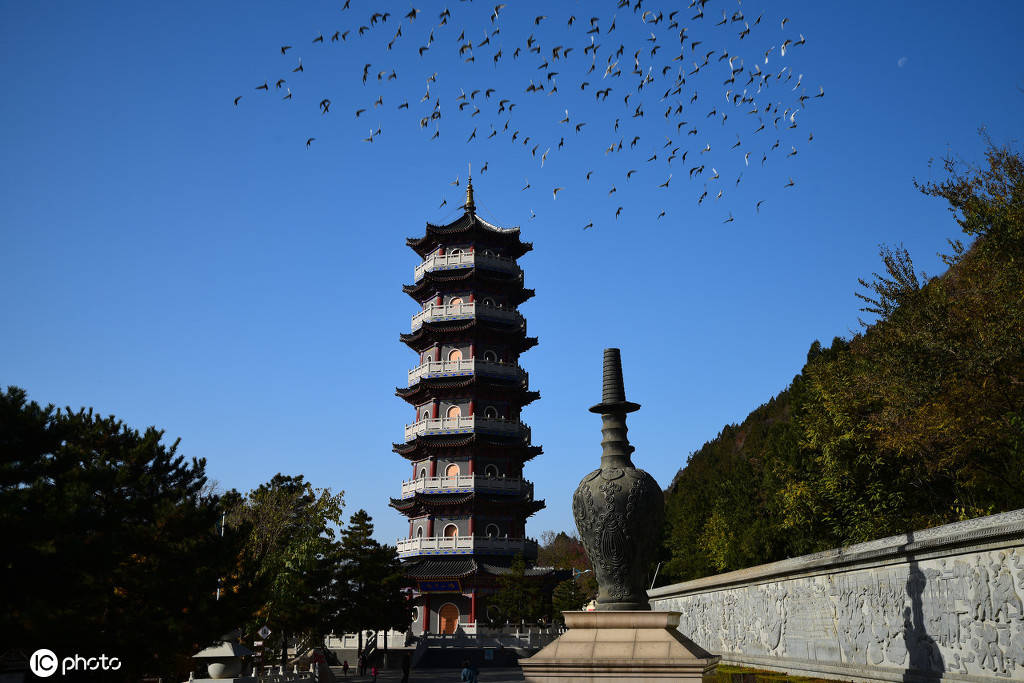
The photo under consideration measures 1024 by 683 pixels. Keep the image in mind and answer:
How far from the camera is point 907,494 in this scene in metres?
26.9

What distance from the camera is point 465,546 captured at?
5131 centimetres

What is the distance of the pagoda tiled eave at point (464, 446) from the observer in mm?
53156

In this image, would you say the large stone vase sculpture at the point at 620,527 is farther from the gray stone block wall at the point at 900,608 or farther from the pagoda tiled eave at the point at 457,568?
the pagoda tiled eave at the point at 457,568

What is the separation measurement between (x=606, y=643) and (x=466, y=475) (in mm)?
40250

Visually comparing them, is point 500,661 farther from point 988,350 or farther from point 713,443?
point 713,443

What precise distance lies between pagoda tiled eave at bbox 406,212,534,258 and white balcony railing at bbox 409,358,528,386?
349 inches

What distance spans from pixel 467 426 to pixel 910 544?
38.7 metres

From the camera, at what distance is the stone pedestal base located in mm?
12752

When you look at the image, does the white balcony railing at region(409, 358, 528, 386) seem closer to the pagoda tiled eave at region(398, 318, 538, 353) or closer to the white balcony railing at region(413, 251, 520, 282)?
the pagoda tiled eave at region(398, 318, 538, 353)

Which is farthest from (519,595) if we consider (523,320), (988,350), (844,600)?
(988,350)

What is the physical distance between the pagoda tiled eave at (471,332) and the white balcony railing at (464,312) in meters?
0.36

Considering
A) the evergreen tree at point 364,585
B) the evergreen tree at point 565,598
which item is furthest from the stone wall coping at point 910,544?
the evergreen tree at point 565,598

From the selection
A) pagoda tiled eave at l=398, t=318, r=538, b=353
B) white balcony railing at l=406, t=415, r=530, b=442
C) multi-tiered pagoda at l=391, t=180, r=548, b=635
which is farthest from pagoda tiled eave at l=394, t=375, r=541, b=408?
pagoda tiled eave at l=398, t=318, r=538, b=353

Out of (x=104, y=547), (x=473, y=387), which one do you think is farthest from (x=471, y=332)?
(x=104, y=547)
